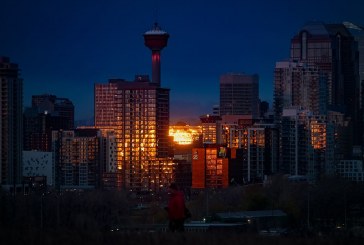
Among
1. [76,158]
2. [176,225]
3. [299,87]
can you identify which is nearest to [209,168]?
[76,158]

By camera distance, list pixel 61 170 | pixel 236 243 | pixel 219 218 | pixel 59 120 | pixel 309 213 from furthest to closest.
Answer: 1. pixel 59 120
2. pixel 61 170
3. pixel 309 213
4. pixel 219 218
5. pixel 236 243

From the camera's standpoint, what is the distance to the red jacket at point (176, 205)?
18.4 meters

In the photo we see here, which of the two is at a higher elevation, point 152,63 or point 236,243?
point 152,63

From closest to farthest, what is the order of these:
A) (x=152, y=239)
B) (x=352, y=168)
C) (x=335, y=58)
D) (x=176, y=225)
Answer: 1. (x=152, y=239)
2. (x=176, y=225)
3. (x=352, y=168)
4. (x=335, y=58)

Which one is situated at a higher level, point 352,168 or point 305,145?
point 305,145

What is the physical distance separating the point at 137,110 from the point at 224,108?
102 feet

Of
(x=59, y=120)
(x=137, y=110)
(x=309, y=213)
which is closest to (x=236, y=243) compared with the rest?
(x=309, y=213)

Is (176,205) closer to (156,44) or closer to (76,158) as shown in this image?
(76,158)

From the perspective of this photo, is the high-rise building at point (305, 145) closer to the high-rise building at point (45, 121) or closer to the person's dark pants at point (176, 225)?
the high-rise building at point (45, 121)

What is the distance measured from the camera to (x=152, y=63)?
113 metres

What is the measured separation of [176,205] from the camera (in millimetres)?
18422

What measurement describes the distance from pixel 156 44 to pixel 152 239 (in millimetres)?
94156

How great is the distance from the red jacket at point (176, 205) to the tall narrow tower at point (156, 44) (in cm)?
8980

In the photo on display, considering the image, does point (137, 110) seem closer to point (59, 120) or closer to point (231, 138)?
point (231, 138)
